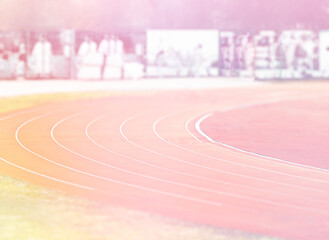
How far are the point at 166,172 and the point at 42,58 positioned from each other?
1012 inches

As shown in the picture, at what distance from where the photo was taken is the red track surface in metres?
8.80

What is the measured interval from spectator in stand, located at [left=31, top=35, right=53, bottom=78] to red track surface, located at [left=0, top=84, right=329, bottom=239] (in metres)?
14.8

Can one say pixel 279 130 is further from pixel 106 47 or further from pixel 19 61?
pixel 19 61

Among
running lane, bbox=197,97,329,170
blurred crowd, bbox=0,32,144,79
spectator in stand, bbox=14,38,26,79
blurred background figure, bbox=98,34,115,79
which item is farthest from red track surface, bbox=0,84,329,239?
blurred background figure, bbox=98,34,115,79

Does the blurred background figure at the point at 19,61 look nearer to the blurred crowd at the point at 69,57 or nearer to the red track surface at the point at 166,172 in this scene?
the blurred crowd at the point at 69,57

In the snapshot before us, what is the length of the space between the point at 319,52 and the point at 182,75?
10.1 meters

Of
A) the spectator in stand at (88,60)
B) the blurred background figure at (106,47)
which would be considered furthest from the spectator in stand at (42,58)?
the blurred background figure at (106,47)

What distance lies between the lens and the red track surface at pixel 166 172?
8797 millimetres

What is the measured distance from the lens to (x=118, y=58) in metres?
37.6

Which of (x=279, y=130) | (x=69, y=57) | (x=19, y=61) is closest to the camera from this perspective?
(x=279, y=130)

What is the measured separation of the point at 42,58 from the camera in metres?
36.1

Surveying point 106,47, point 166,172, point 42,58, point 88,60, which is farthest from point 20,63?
point 166,172

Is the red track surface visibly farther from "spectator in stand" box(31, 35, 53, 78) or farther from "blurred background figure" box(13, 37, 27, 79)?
"spectator in stand" box(31, 35, 53, 78)

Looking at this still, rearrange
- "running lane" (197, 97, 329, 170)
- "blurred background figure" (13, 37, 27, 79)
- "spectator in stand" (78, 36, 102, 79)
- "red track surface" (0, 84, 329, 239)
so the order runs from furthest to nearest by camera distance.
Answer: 1. "spectator in stand" (78, 36, 102, 79)
2. "blurred background figure" (13, 37, 27, 79)
3. "running lane" (197, 97, 329, 170)
4. "red track surface" (0, 84, 329, 239)
